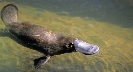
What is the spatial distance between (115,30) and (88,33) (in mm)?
1720

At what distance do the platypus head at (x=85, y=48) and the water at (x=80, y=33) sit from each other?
1.40m

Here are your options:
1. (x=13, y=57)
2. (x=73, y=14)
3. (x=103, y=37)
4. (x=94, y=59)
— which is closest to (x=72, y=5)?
(x=73, y=14)

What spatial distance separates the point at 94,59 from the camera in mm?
6211

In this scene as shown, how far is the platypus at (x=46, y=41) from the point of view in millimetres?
4262

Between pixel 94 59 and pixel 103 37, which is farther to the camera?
pixel 103 37

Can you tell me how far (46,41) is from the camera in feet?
15.6

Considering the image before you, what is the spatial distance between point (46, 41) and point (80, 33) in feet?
9.80

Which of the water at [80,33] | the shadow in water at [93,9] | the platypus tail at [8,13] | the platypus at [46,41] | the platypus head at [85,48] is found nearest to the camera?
the platypus head at [85,48]

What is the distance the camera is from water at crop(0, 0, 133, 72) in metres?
5.65

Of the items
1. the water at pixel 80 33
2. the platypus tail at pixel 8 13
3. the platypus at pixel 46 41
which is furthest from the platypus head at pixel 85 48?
the platypus tail at pixel 8 13

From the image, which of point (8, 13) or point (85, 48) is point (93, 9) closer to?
point (8, 13)

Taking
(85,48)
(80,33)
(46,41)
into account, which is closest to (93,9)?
(80,33)

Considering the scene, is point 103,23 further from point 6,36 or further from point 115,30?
point 6,36

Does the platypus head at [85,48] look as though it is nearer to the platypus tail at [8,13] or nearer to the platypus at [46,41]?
the platypus at [46,41]
